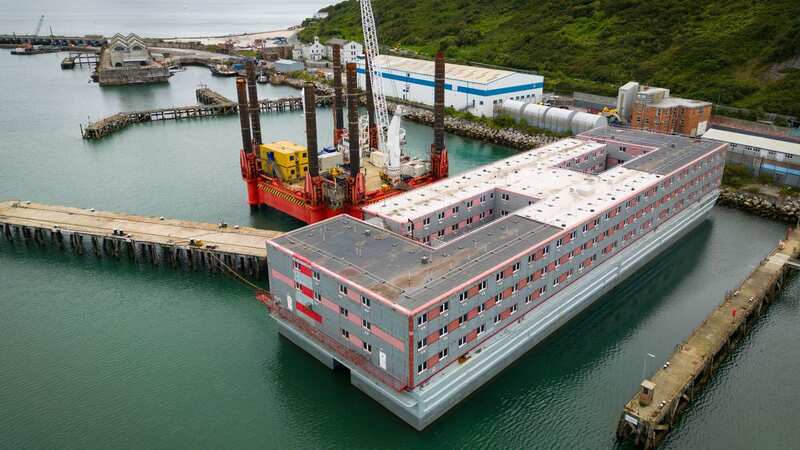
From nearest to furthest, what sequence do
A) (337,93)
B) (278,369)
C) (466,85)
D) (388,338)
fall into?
(388,338) < (278,369) < (337,93) < (466,85)

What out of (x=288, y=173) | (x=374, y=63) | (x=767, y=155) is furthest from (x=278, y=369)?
(x=767, y=155)

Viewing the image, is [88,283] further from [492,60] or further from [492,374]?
[492,60]

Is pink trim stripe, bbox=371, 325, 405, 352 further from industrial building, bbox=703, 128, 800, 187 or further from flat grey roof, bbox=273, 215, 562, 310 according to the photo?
industrial building, bbox=703, 128, 800, 187

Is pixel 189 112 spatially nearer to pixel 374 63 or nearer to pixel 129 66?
pixel 129 66

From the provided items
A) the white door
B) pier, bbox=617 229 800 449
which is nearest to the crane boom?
the white door

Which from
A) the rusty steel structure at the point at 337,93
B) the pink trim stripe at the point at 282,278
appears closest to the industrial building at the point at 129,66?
the rusty steel structure at the point at 337,93

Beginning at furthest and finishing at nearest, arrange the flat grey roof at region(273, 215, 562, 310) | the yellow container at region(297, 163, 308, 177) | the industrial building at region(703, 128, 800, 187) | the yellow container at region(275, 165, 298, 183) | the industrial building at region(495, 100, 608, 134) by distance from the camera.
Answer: the industrial building at region(495, 100, 608, 134)
the industrial building at region(703, 128, 800, 187)
the yellow container at region(297, 163, 308, 177)
the yellow container at region(275, 165, 298, 183)
the flat grey roof at region(273, 215, 562, 310)

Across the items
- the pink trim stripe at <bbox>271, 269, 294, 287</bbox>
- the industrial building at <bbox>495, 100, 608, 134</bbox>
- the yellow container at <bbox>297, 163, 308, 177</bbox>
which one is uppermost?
the industrial building at <bbox>495, 100, 608, 134</bbox>
